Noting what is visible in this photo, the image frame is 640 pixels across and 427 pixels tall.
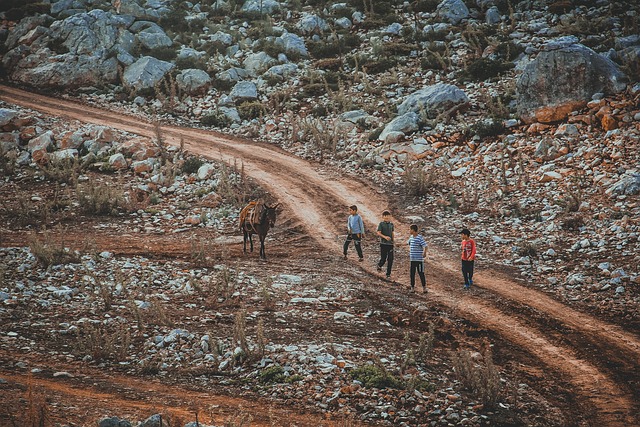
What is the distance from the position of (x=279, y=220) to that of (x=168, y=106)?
12653 mm

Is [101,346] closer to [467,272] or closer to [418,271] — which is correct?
[418,271]

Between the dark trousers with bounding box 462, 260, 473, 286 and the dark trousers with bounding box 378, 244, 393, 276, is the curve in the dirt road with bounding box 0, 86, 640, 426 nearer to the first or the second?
the dark trousers with bounding box 462, 260, 473, 286

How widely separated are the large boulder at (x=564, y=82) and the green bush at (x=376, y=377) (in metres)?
14.9

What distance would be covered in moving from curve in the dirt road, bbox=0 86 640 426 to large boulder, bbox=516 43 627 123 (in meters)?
7.07

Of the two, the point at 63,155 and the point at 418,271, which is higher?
the point at 63,155

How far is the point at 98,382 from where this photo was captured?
286 inches

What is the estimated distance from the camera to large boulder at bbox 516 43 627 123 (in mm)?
18625

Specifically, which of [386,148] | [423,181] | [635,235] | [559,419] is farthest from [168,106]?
[559,419]

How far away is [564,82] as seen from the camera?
18953mm

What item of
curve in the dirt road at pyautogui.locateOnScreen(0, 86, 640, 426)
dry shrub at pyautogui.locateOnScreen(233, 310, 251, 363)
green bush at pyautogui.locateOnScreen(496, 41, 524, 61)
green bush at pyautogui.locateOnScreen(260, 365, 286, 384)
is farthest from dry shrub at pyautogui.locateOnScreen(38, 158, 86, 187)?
green bush at pyautogui.locateOnScreen(496, 41, 524, 61)

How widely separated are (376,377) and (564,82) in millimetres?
15931

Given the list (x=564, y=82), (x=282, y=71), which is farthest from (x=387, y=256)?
(x=282, y=71)

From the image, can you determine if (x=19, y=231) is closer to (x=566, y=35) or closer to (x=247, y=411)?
(x=247, y=411)

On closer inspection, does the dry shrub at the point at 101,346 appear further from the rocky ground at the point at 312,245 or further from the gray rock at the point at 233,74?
the gray rock at the point at 233,74
